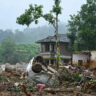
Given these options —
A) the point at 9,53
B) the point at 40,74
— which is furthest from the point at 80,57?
the point at 9,53

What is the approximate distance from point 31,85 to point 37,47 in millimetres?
74220

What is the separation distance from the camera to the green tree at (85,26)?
3670 cm

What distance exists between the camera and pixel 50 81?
16359 mm

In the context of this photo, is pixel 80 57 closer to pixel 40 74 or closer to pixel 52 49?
pixel 52 49

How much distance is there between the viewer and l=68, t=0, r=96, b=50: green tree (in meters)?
36.7

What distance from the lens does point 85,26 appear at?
37438mm

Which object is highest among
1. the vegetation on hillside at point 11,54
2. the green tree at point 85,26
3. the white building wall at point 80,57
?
the green tree at point 85,26

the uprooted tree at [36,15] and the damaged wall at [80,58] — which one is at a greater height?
the uprooted tree at [36,15]

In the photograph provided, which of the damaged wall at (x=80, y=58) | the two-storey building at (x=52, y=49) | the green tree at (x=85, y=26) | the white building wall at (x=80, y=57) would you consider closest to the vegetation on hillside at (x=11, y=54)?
the two-storey building at (x=52, y=49)

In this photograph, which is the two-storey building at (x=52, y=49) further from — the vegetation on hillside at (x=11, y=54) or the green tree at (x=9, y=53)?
the vegetation on hillside at (x=11, y=54)

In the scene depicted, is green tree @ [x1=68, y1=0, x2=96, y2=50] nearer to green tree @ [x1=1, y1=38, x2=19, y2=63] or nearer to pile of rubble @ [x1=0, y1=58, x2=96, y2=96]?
pile of rubble @ [x1=0, y1=58, x2=96, y2=96]

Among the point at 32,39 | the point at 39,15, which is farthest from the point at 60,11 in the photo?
the point at 32,39

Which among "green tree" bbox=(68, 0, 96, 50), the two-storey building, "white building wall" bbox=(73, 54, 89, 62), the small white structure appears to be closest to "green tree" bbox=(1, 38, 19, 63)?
the two-storey building

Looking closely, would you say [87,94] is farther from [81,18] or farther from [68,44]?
[68,44]
